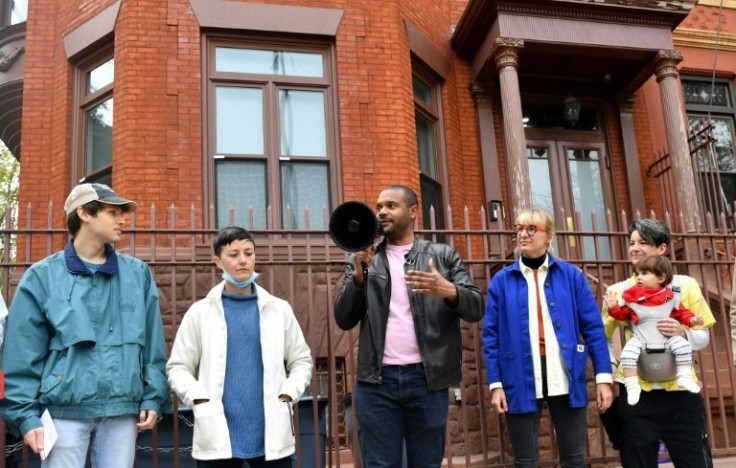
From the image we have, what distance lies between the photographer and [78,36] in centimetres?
895

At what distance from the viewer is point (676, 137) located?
9.48 meters

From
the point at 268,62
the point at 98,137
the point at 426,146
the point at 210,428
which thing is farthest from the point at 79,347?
the point at 426,146

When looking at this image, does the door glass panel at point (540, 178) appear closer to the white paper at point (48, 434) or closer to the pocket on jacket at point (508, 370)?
the pocket on jacket at point (508, 370)

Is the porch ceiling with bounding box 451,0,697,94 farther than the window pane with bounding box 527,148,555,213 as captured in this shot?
No

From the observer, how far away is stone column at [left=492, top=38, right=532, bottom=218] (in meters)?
8.83

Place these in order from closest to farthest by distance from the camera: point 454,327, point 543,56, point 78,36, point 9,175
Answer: point 454,327 → point 78,36 → point 543,56 → point 9,175

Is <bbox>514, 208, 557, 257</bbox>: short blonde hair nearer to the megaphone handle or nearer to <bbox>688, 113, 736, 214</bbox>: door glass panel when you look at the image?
the megaphone handle

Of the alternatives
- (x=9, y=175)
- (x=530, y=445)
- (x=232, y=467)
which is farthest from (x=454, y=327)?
(x=9, y=175)

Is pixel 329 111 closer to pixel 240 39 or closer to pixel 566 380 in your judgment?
pixel 240 39

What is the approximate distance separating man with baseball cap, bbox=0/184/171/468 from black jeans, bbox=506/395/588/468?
6.18 feet

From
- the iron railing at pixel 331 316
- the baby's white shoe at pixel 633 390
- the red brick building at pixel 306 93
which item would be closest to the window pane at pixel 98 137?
the red brick building at pixel 306 93

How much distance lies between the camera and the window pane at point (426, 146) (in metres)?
9.66

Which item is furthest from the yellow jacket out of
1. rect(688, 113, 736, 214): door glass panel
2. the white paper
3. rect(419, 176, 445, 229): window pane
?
rect(688, 113, 736, 214): door glass panel

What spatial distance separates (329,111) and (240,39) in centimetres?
143
